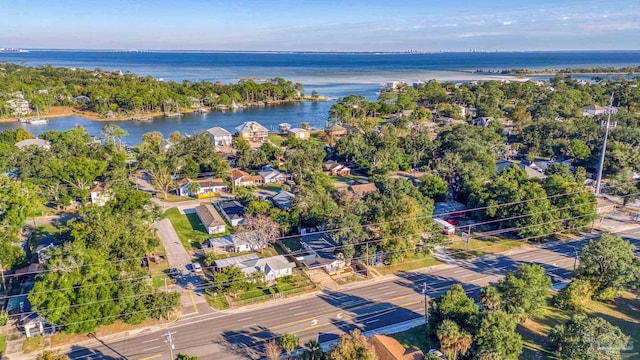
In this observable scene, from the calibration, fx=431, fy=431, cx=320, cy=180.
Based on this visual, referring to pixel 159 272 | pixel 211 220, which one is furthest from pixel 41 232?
pixel 211 220

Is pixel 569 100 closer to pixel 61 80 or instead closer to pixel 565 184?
pixel 565 184

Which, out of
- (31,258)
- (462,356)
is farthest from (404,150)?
(31,258)

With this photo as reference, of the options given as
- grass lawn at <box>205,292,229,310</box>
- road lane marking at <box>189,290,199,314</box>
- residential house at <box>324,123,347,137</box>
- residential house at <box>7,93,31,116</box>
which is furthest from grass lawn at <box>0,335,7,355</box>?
residential house at <box>7,93,31,116</box>

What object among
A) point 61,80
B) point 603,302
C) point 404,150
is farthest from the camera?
point 61,80

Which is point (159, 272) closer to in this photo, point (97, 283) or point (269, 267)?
point (97, 283)

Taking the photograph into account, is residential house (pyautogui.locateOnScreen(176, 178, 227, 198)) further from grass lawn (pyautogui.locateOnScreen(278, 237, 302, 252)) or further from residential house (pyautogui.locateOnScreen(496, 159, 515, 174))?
residential house (pyautogui.locateOnScreen(496, 159, 515, 174))
